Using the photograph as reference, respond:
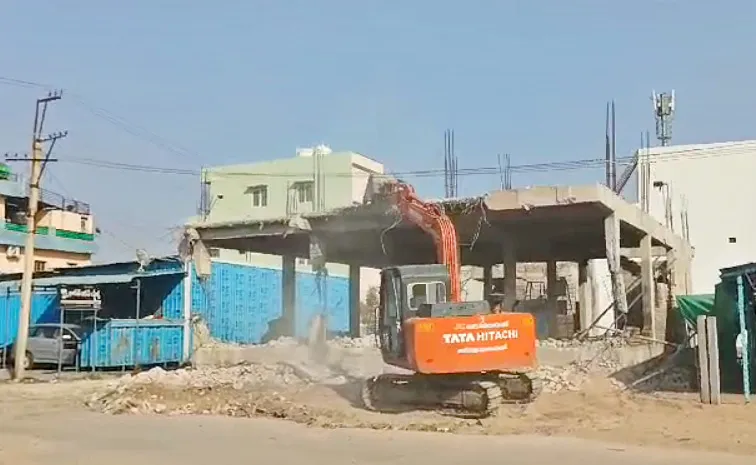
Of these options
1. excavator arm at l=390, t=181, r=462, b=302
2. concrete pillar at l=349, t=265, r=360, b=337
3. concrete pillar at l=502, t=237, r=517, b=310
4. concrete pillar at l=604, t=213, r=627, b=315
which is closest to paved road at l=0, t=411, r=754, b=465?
excavator arm at l=390, t=181, r=462, b=302

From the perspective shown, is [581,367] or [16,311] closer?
[581,367]

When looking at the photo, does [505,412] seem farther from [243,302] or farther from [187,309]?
[243,302]

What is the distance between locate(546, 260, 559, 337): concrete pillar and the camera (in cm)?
3716

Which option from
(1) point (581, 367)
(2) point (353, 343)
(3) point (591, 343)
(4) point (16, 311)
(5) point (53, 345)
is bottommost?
(1) point (581, 367)

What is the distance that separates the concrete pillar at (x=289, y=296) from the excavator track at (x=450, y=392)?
17485 mm

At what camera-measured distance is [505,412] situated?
17516mm

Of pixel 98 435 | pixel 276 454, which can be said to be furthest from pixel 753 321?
pixel 98 435

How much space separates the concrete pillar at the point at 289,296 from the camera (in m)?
36.1

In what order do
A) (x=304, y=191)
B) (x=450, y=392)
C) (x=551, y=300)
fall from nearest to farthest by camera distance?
(x=450, y=392) < (x=551, y=300) < (x=304, y=191)

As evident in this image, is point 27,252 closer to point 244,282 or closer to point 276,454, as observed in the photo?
point 244,282

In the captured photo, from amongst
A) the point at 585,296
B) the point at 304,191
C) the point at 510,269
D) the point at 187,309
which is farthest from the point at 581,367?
the point at 304,191

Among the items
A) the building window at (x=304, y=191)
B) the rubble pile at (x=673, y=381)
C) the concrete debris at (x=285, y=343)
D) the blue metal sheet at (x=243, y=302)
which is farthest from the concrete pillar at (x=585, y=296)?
the building window at (x=304, y=191)

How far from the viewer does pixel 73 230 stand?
193 ft

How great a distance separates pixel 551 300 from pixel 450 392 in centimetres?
2398
